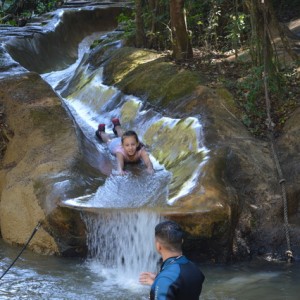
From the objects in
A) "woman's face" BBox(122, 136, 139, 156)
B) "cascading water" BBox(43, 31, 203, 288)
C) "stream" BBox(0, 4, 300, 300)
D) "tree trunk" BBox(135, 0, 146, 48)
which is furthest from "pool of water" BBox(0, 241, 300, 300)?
"tree trunk" BBox(135, 0, 146, 48)

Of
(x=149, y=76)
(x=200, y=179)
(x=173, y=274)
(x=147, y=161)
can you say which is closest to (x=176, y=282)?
(x=173, y=274)

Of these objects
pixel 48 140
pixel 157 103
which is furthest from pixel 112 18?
pixel 48 140

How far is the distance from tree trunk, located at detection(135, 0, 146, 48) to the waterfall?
7.61m

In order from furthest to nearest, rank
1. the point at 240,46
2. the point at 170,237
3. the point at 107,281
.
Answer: the point at 240,46 → the point at 107,281 → the point at 170,237

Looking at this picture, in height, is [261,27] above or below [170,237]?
above

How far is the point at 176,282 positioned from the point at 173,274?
0.05 meters

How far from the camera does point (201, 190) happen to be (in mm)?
6648

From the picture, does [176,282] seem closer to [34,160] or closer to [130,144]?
[34,160]

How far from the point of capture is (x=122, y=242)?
22.1 feet

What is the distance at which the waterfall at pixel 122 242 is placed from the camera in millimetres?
6551

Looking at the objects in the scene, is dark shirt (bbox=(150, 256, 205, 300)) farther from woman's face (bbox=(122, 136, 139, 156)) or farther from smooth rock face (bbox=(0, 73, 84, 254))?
woman's face (bbox=(122, 136, 139, 156))

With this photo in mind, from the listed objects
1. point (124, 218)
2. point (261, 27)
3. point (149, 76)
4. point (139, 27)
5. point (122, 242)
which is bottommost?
point (122, 242)

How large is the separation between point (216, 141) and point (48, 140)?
243cm

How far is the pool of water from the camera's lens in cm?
582
